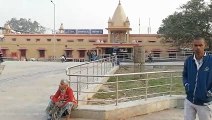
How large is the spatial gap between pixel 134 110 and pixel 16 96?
3.97 meters

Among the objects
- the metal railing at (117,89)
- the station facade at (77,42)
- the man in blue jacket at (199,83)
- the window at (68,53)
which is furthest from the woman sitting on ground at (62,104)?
the window at (68,53)

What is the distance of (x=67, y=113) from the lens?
321 inches

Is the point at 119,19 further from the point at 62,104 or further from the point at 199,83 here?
the point at 199,83

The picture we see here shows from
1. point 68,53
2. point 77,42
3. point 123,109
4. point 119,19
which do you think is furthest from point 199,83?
point 68,53

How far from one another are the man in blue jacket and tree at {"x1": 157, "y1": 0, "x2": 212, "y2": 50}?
135 feet

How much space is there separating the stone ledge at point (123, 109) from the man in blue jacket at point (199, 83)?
10.3ft

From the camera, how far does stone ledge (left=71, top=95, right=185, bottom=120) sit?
831cm

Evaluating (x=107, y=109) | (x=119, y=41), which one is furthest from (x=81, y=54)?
(x=107, y=109)

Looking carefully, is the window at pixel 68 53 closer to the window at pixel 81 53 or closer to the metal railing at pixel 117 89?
the window at pixel 81 53

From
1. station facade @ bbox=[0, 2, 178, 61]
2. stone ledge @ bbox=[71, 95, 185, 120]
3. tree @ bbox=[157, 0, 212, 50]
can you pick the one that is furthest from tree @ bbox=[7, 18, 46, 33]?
stone ledge @ bbox=[71, 95, 185, 120]

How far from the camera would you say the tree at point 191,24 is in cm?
4638

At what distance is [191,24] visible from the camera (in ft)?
153

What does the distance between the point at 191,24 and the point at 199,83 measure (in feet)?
140

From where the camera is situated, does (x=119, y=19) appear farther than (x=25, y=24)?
No
